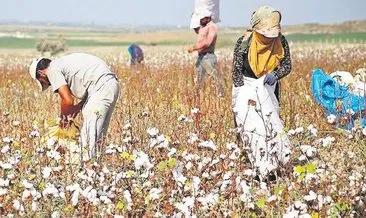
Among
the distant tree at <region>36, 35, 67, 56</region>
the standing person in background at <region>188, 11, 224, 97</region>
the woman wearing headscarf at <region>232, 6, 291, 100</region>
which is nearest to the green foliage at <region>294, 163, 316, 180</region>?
the woman wearing headscarf at <region>232, 6, 291, 100</region>

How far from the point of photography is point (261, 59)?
18.9 feet

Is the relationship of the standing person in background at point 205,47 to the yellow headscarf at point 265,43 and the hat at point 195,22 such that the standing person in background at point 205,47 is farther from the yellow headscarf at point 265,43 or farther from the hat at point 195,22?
the yellow headscarf at point 265,43

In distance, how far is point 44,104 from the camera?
921cm

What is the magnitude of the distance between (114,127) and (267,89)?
6.76ft

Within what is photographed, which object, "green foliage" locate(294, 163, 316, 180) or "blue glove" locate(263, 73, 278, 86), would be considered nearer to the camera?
"green foliage" locate(294, 163, 316, 180)

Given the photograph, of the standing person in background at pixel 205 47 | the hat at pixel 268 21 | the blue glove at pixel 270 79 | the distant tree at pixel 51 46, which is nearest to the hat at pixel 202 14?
the standing person in background at pixel 205 47

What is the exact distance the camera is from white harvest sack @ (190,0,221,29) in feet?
33.5

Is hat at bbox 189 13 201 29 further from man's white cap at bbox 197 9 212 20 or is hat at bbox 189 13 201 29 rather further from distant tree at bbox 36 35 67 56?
distant tree at bbox 36 35 67 56

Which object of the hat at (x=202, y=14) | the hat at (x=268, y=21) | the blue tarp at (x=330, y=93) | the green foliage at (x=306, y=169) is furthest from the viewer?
the hat at (x=202, y=14)

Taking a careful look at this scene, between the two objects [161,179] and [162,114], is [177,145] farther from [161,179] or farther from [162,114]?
[162,114]

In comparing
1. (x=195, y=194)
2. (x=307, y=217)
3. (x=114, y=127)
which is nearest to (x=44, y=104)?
(x=114, y=127)

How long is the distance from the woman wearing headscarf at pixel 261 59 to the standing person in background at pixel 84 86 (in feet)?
3.60

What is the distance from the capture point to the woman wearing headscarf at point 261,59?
5602 mm

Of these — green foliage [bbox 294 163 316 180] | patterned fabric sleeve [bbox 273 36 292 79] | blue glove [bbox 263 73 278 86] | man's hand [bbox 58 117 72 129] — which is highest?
patterned fabric sleeve [bbox 273 36 292 79]
